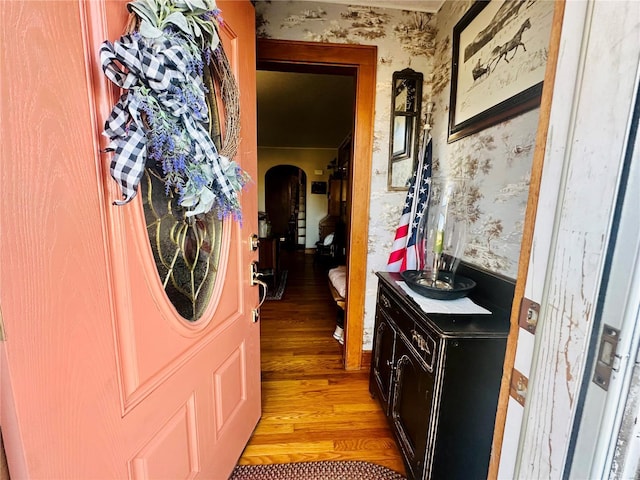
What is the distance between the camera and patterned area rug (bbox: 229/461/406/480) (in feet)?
4.35

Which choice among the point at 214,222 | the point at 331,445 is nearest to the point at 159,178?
the point at 214,222

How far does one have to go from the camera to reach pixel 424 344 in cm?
111

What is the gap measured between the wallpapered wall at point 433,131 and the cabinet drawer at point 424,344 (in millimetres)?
474

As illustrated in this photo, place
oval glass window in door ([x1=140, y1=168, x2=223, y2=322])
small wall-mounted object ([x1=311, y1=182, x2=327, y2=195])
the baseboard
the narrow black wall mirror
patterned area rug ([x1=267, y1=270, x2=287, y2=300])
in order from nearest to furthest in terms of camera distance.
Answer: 1. oval glass window in door ([x1=140, y1=168, x2=223, y2=322])
2. the narrow black wall mirror
3. the baseboard
4. patterned area rug ([x1=267, y1=270, x2=287, y2=300])
5. small wall-mounted object ([x1=311, y1=182, x2=327, y2=195])

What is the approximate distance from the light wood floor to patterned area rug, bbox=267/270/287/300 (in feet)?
2.12

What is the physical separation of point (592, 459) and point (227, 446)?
134 centimetres

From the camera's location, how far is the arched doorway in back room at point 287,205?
303 inches

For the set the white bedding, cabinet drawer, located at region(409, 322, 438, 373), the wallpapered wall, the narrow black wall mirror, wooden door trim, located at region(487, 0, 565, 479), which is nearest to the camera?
wooden door trim, located at region(487, 0, 565, 479)

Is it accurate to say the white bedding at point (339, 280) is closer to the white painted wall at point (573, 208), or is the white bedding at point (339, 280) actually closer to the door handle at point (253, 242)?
the door handle at point (253, 242)

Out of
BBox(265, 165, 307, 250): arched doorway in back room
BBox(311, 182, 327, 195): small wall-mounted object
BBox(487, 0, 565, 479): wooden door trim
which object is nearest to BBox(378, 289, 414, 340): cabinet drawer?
BBox(487, 0, 565, 479): wooden door trim

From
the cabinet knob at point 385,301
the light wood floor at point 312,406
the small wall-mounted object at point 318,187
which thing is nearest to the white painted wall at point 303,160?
the small wall-mounted object at point 318,187

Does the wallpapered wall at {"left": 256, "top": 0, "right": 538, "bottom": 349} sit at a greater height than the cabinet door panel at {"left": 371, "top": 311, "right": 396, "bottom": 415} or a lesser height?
greater

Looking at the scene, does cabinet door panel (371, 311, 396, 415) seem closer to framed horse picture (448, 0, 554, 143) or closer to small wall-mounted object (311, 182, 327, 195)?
framed horse picture (448, 0, 554, 143)

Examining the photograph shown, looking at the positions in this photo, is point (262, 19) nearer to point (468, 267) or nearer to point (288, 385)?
point (468, 267)
